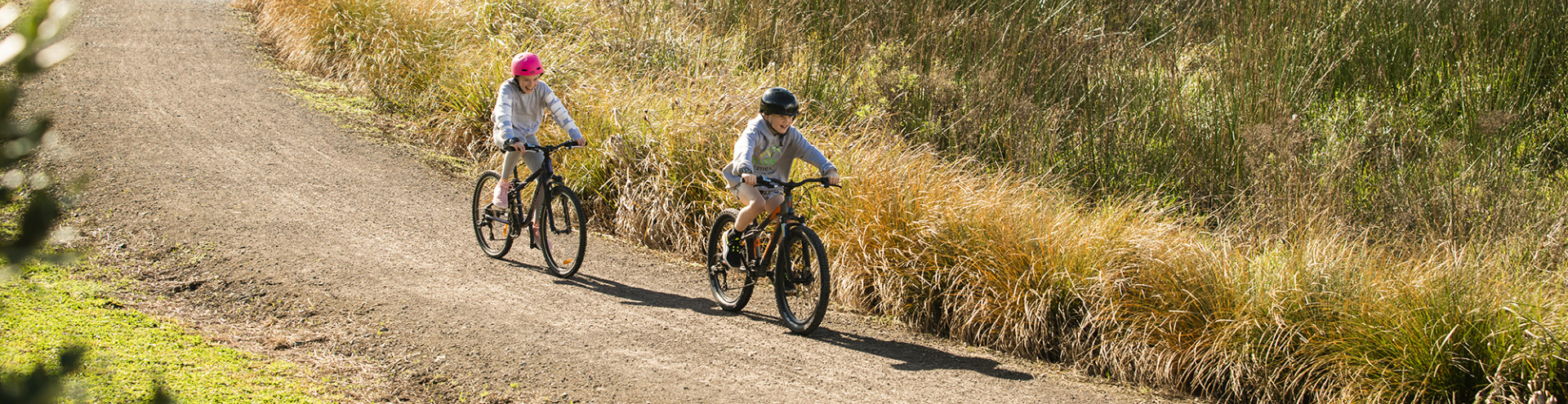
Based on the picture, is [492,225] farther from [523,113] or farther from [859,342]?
[859,342]

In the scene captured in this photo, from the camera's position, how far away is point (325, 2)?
38.3 ft

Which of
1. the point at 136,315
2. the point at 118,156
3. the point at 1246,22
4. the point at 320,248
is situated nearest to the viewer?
the point at 136,315

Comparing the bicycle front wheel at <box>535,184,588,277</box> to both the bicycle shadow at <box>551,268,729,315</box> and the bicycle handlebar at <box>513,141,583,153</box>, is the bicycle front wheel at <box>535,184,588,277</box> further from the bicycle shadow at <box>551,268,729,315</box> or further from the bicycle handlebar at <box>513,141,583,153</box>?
the bicycle handlebar at <box>513,141,583,153</box>

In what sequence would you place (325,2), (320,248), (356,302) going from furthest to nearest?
1. (325,2)
2. (320,248)
3. (356,302)

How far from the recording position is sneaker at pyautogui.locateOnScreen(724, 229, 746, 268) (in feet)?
18.8

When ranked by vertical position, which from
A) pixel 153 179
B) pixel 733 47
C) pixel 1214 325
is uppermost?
pixel 733 47

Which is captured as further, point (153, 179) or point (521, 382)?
point (153, 179)

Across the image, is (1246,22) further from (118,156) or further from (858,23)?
(118,156)

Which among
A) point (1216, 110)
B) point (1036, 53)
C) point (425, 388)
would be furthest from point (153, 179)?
Result: point (1216, 110)

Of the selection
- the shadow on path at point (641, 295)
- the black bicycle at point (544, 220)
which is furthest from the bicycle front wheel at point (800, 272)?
the black bicycle at point (544, 220)

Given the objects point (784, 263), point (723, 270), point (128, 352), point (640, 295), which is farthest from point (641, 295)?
point (128, 352)

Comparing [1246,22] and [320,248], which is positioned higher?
[1246,22]

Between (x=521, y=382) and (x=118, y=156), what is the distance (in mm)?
5563

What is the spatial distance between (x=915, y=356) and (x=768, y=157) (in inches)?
53.0
